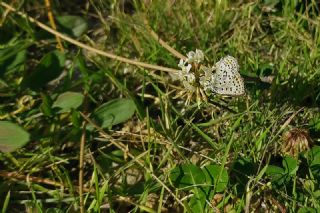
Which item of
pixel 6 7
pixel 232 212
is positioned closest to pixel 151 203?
pixel 232 212

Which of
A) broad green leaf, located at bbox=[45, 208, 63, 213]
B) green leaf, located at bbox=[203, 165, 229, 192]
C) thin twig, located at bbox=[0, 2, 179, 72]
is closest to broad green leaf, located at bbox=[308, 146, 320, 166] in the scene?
green leaf, located at bbox=[203, 165, 229, 192]

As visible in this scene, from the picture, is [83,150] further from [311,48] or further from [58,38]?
[311,48]

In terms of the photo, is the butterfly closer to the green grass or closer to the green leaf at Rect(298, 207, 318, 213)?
the green grass

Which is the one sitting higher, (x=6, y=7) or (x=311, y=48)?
(x=6, y=7)

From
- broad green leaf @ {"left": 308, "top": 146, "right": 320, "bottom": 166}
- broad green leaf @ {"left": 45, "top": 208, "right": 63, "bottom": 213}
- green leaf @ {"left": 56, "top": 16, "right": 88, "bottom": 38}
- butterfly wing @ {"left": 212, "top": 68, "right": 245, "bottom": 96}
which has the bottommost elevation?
broad green leaf @ {"left": 45, "top": 208, "right": 63, "bottom": 213}

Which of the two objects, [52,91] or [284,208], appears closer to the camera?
[284,208]

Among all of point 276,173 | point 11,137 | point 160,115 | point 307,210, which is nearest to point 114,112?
point 160,115
